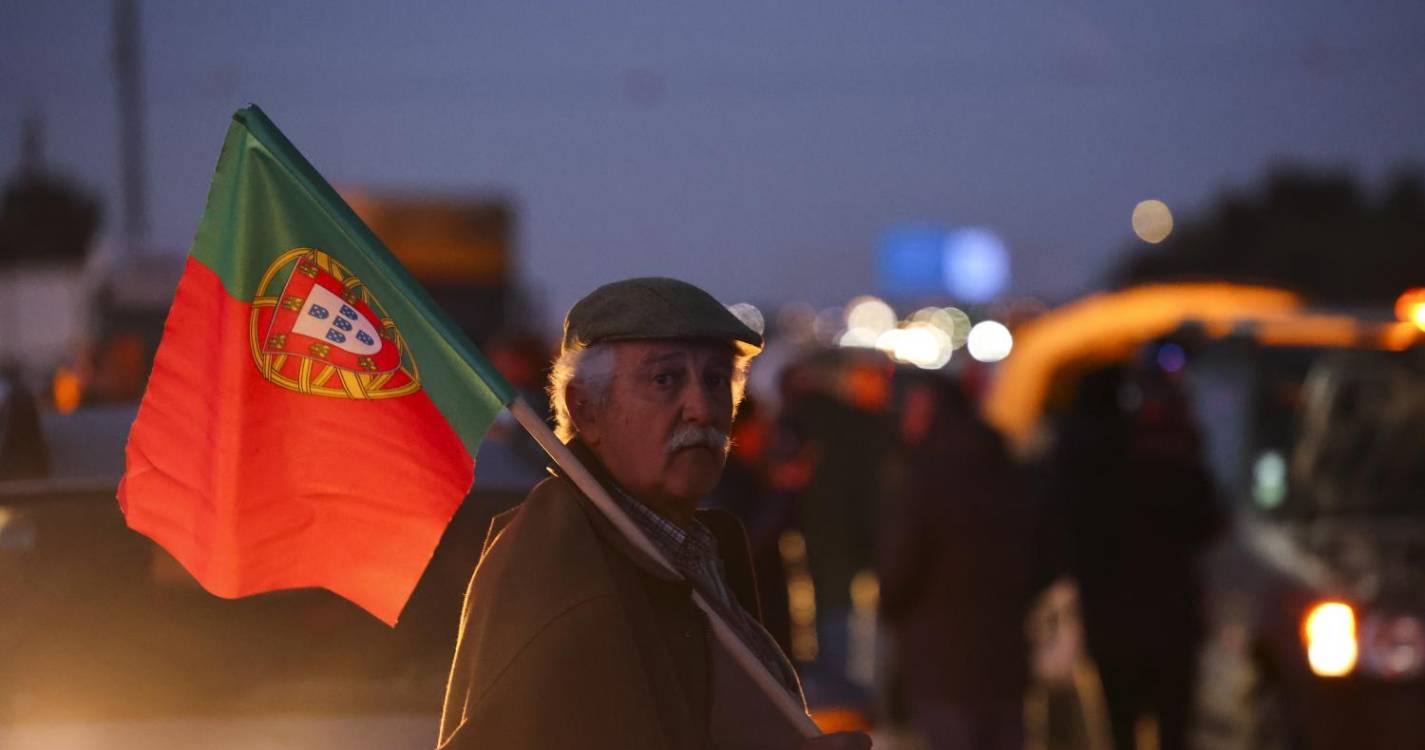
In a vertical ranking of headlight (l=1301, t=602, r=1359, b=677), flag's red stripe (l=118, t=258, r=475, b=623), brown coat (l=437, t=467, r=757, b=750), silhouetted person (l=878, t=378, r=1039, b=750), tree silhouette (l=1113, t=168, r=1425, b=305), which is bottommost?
headlight (l=1301, t=602, r=1359, b=677)

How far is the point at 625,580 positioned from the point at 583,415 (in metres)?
0.38

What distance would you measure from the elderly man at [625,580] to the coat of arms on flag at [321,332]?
11.7 inches

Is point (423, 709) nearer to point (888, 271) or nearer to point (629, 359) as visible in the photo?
point (629, 359)

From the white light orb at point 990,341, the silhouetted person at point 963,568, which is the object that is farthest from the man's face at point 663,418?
the white light orb at point 990,341

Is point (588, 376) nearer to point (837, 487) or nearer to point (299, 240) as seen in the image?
point (299, 240)

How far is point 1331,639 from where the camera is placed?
9203 mm

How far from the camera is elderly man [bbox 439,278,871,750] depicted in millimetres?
2941

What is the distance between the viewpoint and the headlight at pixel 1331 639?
9102 millimetres

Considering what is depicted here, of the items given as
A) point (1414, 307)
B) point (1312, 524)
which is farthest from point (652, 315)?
point (1312, 524)

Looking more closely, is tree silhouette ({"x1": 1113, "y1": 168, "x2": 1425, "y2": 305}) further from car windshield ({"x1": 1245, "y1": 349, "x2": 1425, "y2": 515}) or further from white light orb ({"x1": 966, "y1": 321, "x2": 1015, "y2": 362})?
car windshield ({"x1": 1245, "y1": 349, "x2": 1425, "y2": 515})

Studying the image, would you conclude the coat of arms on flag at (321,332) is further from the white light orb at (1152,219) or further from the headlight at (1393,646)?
the white light orb at (1152,219)

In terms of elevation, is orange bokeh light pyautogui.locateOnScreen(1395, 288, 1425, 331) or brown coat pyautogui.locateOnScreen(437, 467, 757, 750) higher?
orange bokeh light pyautogui.locateOnScreen(1395, 288, 1425, 331)

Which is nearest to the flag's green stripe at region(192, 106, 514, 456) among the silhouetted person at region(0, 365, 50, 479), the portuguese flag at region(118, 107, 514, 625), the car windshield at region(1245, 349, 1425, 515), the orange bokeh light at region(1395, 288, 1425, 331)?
the portuguese flag at region(118, 107, 514, 625)

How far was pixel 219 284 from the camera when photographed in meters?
3.44
